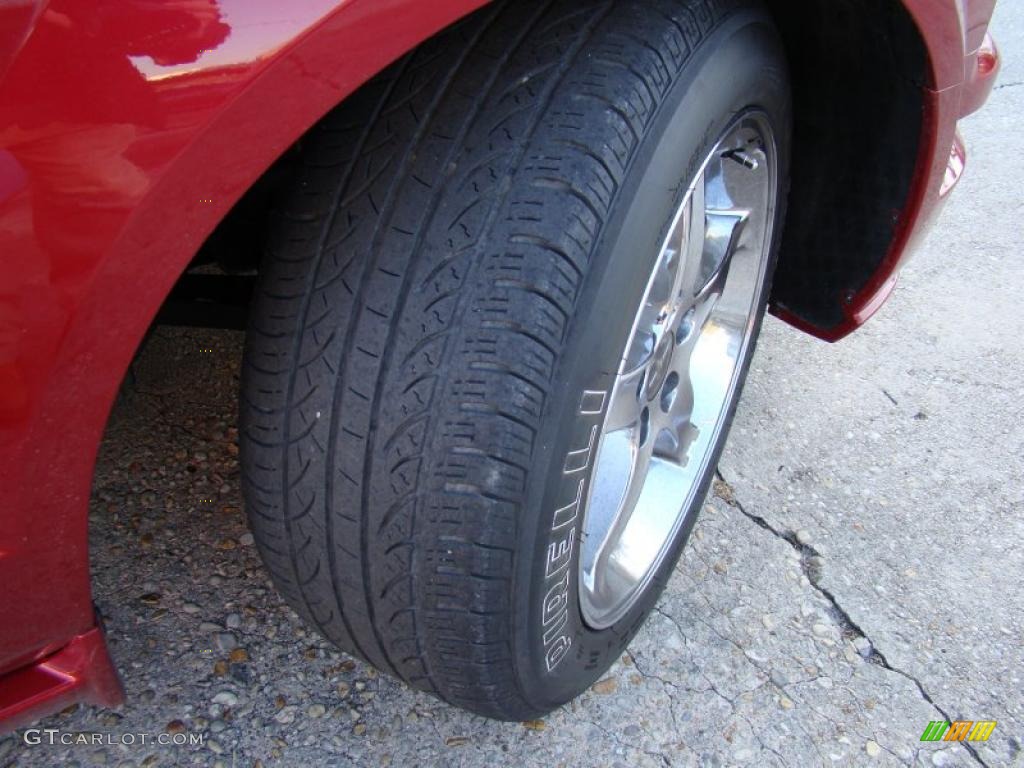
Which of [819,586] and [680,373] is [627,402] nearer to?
[680,373]

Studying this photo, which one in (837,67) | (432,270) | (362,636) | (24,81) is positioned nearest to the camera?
(24,81)

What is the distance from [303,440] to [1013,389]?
2.31 metres

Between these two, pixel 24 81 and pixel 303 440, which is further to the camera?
pixel 303 440

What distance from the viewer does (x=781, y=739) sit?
1.76 m

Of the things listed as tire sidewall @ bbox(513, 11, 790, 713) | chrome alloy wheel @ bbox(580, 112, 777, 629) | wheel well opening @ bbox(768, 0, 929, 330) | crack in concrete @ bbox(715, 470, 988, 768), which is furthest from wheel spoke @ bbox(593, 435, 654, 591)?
wheel well opening @ bbox(768, 0, 929, 330)

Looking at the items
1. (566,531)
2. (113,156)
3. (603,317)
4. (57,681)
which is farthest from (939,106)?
(57,681)

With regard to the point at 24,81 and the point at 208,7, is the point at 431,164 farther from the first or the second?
the point at 24,81

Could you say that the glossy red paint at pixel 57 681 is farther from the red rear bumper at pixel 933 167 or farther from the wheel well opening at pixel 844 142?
the red rear bumper at pixel 933 167

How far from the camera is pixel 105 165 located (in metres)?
0.77

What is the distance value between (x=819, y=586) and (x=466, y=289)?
1347mm

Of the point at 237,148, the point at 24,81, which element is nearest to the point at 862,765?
the point at 237,148

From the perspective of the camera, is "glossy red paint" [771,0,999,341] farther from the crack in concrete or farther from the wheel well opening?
the crack in concrete

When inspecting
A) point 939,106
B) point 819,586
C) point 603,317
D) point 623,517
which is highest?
point 939,106

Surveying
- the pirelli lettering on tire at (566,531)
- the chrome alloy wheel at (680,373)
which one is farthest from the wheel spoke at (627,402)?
the pirelli lettering on tire at (566,531)
